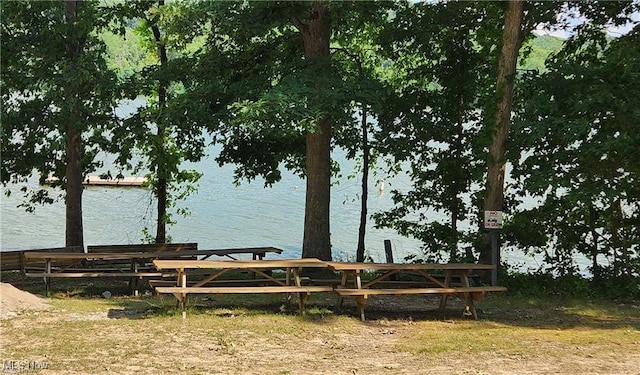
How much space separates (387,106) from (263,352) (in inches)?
288

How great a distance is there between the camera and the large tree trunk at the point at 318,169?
40.5 feet

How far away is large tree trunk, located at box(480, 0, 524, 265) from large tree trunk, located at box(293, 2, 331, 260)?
8.80 feet

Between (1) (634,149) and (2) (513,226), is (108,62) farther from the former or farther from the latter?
(1) (634,149)

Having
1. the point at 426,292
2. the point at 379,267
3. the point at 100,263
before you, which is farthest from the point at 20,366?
the point at 100,263

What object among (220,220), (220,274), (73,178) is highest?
(220,220)

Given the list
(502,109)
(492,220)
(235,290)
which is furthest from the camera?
(502,109)

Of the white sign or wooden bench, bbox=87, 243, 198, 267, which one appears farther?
wooden bench, bbox=87, 243, 198, 267

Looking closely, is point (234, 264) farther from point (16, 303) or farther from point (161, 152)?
point (161, 152)

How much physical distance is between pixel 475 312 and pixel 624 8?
608 centimetres

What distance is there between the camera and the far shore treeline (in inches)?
422

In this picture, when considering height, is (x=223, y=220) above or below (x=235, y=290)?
above

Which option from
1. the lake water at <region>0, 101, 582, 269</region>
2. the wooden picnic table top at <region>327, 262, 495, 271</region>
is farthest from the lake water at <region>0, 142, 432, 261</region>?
the wooden picnic table top at <region>327, 262, 495, 271</region>

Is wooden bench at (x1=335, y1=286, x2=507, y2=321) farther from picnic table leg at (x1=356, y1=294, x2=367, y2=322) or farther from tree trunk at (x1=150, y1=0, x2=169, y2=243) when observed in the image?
tree trunk at (x1=150, y1=0, x2=169, y2=243)

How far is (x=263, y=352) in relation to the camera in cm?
661
